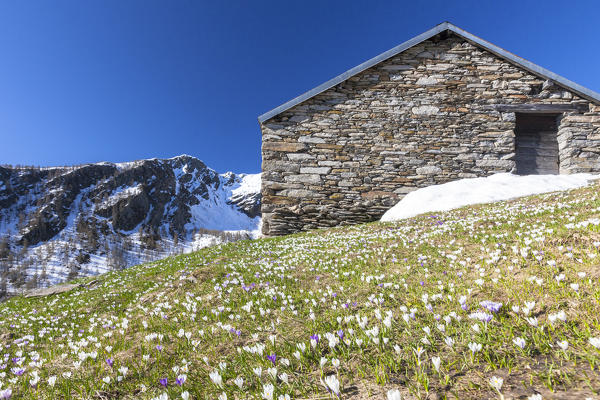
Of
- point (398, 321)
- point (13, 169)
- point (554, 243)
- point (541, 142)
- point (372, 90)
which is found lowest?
point (398, 321)

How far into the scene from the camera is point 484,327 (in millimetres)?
2426

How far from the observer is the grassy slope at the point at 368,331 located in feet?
6.66

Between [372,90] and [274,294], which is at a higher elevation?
[372,90]

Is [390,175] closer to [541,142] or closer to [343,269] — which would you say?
[541,142]

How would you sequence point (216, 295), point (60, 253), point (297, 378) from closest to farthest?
point (297, 378) < point (216, 295) < point (60, 253)

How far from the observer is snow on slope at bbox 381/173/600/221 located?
1248 centimetres

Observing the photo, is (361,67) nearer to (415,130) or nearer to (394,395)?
(415,130)

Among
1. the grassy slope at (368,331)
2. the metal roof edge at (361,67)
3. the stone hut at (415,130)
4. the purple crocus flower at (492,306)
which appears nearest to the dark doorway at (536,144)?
the stone hut at (415,130)

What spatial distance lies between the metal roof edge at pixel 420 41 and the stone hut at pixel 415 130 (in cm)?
5

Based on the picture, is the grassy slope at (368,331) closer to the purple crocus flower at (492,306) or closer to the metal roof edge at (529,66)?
the purple crocus flower at (492,306)

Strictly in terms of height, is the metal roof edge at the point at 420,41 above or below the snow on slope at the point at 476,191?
above

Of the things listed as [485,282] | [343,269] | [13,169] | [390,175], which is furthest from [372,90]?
[13,169]

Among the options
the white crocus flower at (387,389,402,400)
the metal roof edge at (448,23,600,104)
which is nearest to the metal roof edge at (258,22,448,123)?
the metal roof edge at (448,23,600,104)

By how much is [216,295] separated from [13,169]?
281 meters
